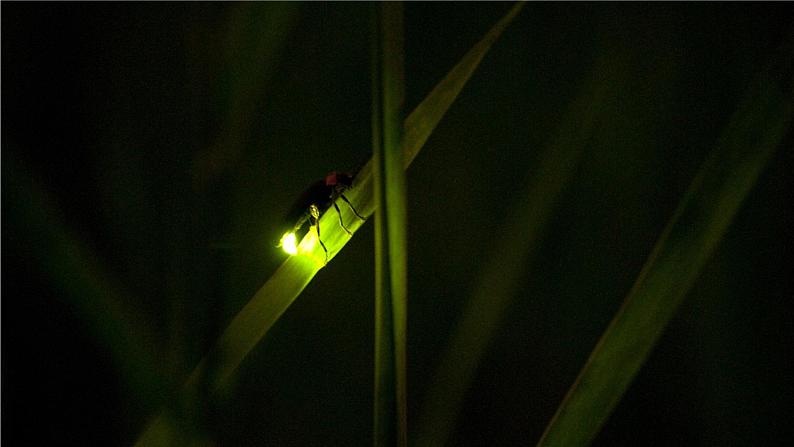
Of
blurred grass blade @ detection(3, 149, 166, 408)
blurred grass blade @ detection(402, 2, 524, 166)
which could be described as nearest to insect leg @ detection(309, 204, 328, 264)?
blurred grass blade @ detection(402, 2, 524, 166)

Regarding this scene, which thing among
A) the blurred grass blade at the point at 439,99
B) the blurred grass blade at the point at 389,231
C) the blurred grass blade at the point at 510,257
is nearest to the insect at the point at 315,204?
the blurred grass blade at the point at 439,99

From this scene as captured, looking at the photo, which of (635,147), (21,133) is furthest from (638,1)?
(21,133)

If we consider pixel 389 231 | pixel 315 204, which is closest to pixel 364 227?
pixel 315 204

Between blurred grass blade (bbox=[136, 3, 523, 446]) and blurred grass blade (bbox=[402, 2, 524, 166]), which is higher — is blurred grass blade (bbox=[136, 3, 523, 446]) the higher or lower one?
the lower one

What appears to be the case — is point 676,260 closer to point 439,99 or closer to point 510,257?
point 510,257

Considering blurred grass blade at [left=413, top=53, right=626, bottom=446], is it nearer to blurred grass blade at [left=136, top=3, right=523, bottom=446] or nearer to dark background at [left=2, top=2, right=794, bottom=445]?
dark background at [left=2, top=2, right=794, bottom=445]

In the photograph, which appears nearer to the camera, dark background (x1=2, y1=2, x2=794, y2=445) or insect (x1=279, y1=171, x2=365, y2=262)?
insect (x1=279, y1=171, x2=365, y2=262)

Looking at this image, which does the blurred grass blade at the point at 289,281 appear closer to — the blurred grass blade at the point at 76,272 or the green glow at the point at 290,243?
the green glow at the point at 290,243

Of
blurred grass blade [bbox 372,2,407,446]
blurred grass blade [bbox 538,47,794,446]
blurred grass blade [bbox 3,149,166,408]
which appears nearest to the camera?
blurred grass blade [bbox 372,2,407,446]
